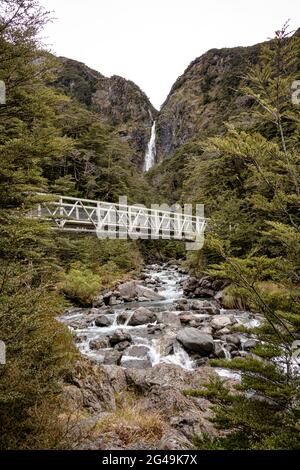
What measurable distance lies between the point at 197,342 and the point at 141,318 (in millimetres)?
3461

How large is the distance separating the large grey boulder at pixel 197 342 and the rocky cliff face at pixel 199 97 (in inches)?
2119

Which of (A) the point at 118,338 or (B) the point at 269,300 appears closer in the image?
(B) the point at 269,300

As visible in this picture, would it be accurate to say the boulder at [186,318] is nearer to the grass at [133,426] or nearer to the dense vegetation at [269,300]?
the grass at [133,426]

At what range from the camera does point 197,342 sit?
8500 mm

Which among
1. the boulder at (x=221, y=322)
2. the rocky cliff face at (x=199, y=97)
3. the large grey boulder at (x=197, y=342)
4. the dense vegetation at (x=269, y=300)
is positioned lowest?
the boulder at (x=221, y=322)

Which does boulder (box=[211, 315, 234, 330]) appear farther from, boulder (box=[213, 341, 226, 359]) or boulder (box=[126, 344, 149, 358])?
boulder (box=[126, 344, 149, 358])

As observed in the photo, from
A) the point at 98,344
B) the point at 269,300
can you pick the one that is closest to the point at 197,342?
the point at 98,344

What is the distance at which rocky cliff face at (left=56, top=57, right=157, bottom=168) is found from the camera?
69.4 metres

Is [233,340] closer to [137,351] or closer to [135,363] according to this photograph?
[137,351]

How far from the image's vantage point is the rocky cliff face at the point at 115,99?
228ft

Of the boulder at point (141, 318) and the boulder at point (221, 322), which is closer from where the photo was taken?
the boulder at point (221, 322)

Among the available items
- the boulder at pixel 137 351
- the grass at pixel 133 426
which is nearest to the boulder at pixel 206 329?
the boulder at pixel 137 351
